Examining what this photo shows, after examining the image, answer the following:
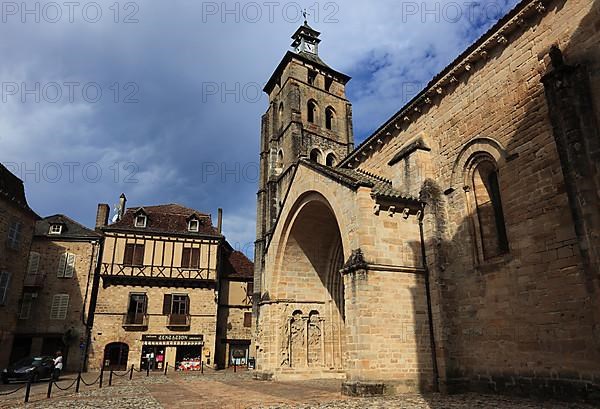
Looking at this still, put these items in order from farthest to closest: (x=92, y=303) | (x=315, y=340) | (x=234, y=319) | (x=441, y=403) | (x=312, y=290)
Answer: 1. (x=234, y=319)
2. (x=92, y=303)
3. (x=312, y=290)
4. (x=315, y=340)
5. (x=441, y=403)

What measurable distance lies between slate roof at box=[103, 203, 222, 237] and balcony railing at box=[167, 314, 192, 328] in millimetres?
5411

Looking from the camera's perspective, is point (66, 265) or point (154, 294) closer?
point (66, 265)

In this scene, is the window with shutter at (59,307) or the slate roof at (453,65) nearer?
the slate roof at (453,65)

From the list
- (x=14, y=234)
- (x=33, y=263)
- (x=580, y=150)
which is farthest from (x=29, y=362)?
(x=580, y=150)

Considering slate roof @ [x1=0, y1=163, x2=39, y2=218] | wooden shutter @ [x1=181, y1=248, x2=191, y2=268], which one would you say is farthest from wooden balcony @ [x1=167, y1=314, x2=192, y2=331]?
slate roof @ [x1=0, y1=163, x2=39, y2=218]

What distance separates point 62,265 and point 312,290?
1731 cm

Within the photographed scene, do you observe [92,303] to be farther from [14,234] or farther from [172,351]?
[14,234]

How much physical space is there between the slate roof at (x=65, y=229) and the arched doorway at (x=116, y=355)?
272 inches

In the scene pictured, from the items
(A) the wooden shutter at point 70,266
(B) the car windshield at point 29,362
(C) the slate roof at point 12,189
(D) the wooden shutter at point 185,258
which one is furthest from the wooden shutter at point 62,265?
(B) the car windshield at point 29,362

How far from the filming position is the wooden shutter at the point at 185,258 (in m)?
26.8

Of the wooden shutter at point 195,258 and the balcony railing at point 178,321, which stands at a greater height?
the wooden shutter at point 195,258

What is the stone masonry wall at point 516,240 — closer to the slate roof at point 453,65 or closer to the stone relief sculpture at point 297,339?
the slate roof at point 453,65

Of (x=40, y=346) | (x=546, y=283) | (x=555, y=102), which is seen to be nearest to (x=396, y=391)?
(x=546, y=283)

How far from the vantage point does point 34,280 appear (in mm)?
23781
